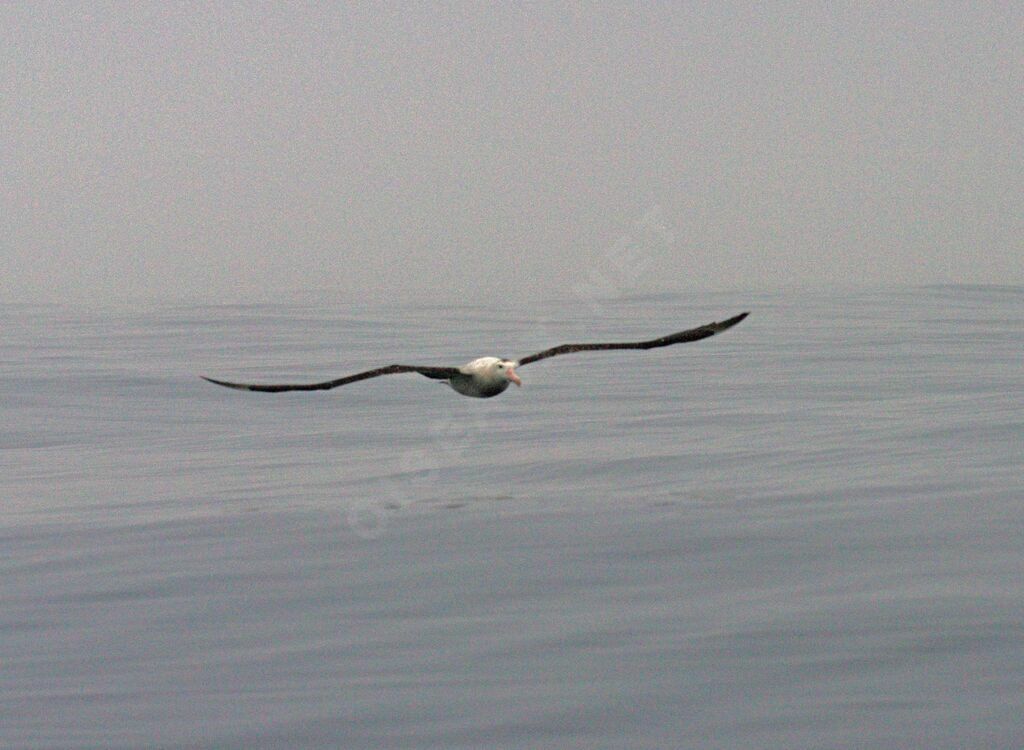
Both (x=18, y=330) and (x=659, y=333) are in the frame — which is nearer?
(x=659, y=333)

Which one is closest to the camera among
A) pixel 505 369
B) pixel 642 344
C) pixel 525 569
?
pixel 505 369

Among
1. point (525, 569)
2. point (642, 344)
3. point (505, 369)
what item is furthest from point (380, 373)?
point (525, 569)

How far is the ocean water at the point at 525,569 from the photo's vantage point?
1518cm

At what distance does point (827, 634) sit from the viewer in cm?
1722

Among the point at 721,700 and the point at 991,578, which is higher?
the point at 991,578

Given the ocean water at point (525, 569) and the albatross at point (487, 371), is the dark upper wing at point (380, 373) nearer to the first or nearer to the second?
the albatross at point (487, 371)

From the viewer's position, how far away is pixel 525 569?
20156 mm

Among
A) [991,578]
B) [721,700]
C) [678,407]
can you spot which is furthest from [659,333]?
[721,700]

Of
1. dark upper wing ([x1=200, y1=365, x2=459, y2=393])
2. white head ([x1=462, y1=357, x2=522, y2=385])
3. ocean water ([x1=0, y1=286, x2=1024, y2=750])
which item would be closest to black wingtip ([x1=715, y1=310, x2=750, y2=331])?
white head ([x1=462, y1=357, x2=522, y2=385])

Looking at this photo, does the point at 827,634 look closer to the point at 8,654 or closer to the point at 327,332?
the point at 8,654

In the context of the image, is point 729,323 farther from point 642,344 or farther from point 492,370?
point 492,370

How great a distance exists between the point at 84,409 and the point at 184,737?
2844 centimetres

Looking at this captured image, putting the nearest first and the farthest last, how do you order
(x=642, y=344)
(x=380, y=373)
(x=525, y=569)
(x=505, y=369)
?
(x=505, y=369)
(x=642, y=344)
(x=380, y=373)
(x=525, y=569)

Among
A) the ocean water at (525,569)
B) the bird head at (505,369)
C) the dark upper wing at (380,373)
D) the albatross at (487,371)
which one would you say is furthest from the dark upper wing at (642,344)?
the ocean water at (525,569)
